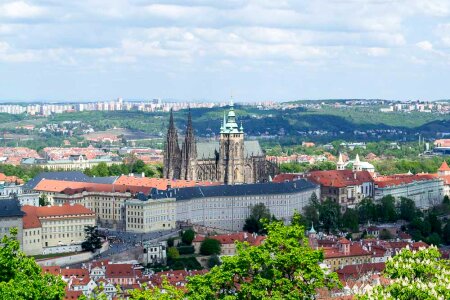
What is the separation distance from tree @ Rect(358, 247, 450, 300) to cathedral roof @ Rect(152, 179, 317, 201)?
74.6m

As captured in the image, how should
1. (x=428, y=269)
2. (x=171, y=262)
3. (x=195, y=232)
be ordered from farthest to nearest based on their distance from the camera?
(x=195, y=232), (x=171, y=262), (x=428, y=269)

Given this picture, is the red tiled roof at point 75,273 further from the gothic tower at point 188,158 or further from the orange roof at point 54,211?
the gothic tower at point 188,158

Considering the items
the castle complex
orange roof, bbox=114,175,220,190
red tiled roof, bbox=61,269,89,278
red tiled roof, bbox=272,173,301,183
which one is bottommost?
red tiled roof, bbox=61,269,89,278

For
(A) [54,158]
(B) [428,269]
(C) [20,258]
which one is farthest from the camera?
(A) [54,158]

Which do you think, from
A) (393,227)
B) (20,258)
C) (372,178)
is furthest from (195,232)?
(20,258)

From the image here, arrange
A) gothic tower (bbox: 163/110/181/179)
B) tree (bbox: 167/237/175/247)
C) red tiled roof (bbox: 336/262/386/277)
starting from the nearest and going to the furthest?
red tiled roof (bbox: 336/262/386/277), tree (bbox: 167/237/175/247), gothic tower (bbox: 163/110/181/179)

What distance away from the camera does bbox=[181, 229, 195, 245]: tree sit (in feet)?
325

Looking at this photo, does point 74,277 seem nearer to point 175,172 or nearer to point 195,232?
point 195,232

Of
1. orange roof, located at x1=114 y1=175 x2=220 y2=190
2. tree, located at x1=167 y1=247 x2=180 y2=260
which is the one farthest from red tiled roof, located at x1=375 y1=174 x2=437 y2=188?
tree, located at x1=167 y1=247 x2=180 y2=260

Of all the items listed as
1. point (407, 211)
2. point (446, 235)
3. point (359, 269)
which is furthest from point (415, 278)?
point (407, 211)

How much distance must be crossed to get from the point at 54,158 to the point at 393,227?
305ft

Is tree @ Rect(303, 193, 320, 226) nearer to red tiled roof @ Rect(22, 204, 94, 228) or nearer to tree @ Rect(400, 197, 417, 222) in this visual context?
tree @ Rect(400, 197, 417, 222)

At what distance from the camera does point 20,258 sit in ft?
133

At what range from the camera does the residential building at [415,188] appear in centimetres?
14275
